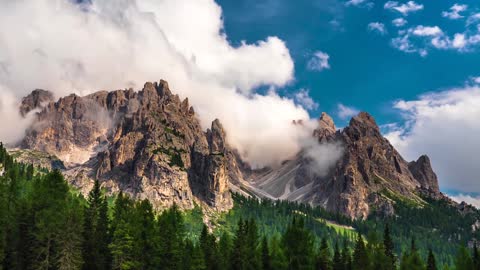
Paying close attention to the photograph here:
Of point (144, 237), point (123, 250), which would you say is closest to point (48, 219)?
point (123, 250)

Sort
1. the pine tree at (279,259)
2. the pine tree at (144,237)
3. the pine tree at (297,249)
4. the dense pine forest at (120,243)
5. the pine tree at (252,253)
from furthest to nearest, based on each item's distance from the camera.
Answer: the pine tree at (252,253), the pine tree at (279,259), the pine tree at (297,249), the pine tree at (144,237), the dense pine forest at (120,243)

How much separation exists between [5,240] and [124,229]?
17.8 meters

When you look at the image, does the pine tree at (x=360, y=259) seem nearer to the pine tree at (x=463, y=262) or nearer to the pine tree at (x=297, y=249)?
the pine tree at (x=297, y=249)

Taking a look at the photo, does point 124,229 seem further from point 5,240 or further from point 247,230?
point 247,230

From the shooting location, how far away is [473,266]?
101938mm

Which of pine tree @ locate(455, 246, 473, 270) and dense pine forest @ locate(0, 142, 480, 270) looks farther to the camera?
pine tree @ locate(455, 246, 473, 270)

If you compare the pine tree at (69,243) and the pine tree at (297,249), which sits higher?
the pine tree at (297,249)

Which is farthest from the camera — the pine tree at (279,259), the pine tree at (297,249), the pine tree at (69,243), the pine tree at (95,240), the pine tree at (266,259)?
the pine tree at (266,259)

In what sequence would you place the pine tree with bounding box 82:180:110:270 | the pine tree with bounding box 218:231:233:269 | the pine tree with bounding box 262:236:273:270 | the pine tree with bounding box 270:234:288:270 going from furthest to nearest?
the pine tree with bounding box 218:231:233:269
the pine tree with bounding box 262:236:273:270
the pine tree with bounding box 270:234:288:270
the pine tree with bounding box 82:180:110:270

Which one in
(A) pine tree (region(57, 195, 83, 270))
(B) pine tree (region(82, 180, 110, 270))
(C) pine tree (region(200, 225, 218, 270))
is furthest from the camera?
(C) pine tree (region(200, 225, 218, 270))

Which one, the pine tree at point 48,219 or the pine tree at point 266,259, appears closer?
the pine tree at point 48,219

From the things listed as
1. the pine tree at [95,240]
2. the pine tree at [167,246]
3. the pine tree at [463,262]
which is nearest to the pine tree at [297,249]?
the pine tree at [167,246]

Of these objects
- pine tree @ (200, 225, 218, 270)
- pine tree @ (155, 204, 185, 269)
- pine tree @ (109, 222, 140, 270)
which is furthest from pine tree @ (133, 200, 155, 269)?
pine tree @ (200, 225, 218, 270)

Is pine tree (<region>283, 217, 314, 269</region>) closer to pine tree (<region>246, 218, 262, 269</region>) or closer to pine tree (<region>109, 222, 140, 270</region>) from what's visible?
pine tree (<region>246, 218, 262, 269</region>)
